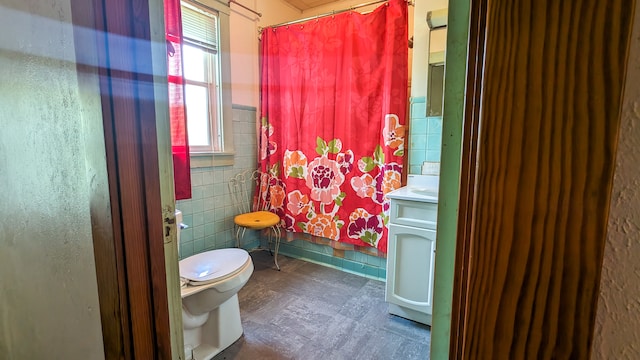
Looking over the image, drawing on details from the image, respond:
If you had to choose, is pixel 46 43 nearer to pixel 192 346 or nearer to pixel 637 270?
pixel 637 270

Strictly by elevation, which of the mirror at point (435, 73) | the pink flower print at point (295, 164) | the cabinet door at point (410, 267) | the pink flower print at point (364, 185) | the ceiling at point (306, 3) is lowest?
the cabinet door at point (410, 267)

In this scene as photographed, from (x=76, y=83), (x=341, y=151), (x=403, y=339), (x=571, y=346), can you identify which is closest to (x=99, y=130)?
(x=76, y=83)

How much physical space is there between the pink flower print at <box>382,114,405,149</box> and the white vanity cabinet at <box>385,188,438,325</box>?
453 millimetres

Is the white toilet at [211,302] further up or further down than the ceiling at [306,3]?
further down

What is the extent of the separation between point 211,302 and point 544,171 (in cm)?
157

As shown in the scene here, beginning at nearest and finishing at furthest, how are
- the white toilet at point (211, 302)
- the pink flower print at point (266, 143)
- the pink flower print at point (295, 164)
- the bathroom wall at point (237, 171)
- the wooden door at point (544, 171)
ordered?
1. the wooden door at point (544, 171)
2. the white toilet at point (211, 302)
3. the bathroom wall at point (237, 171)
4. the pink flower print at point (295, 164)
5. the pink flower print at point (266, 143)

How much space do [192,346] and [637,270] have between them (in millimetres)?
1792

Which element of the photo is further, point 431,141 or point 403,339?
point 431,141

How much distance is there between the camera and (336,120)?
244 cm

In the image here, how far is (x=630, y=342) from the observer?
0.28 metres

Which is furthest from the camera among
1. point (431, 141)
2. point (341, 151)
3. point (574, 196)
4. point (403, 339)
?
point (341, 151)

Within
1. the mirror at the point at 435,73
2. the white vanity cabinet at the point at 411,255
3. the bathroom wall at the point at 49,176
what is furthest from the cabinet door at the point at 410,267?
the bathroom wall at the point at 49,176

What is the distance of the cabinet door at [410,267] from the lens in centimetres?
174

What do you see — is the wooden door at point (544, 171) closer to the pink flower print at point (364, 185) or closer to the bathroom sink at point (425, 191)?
the bathroom sink at point (425, 191)
